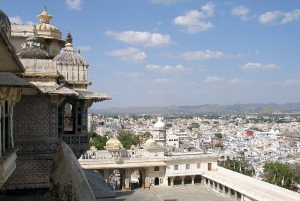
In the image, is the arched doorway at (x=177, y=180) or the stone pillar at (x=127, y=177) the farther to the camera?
the arched doorway at (x=177, y=180)

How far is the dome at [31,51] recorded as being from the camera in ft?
24.7

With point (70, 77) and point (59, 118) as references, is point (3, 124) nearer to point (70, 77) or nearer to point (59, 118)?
point (59, 118)

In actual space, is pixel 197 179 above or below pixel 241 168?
above

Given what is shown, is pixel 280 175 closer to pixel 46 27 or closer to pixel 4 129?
pixel 46 27

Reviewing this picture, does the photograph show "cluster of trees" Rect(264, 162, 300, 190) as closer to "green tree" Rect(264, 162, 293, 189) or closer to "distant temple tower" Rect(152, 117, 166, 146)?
"green tree" Rect(264, 162, 293, 189)

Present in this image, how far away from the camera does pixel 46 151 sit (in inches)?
276

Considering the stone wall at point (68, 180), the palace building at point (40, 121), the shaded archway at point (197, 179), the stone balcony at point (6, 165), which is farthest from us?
the shaded archway at point (197, 179)

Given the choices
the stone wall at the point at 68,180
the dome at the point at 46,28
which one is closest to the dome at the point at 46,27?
the dome at the point at 46,28

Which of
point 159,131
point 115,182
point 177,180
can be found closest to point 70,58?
point 177,180

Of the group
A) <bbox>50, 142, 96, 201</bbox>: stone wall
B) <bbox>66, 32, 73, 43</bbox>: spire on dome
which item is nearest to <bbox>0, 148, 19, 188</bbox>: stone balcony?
<bbox>50, 142, 96, 201</bbox>: stone wall

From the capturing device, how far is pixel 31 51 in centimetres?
765

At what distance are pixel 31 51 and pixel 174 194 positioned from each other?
724 inches

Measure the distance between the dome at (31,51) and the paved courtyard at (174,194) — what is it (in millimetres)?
14932

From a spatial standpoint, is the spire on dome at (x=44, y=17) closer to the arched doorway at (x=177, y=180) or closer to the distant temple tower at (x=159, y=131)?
the arched doorway at (x=177, y=180)
